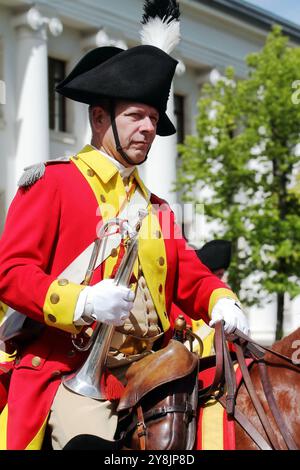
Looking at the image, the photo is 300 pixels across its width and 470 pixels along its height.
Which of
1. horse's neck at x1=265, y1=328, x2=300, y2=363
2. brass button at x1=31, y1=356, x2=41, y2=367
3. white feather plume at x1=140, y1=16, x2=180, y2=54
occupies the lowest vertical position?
brass button at x1=31, y1=356, x2=41, y2=367

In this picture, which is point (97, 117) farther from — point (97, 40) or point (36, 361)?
point (97, 40)

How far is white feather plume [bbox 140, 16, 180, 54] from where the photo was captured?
4.81 m

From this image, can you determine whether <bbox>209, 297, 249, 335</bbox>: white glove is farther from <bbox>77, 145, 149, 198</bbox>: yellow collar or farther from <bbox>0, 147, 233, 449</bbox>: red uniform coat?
<bbox>77, 145, 149, 198</bbox>: yellow collar

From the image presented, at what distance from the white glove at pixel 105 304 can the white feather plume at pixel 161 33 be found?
4.21 ft

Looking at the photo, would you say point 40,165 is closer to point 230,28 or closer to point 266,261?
point 266,261

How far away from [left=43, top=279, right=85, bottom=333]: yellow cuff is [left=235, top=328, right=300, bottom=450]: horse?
2.45 feet

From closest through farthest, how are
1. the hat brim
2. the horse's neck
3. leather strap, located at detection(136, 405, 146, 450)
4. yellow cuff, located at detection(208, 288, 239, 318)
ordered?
1. leather strap, located at detection(136, 405, 146, 450)
2. the horse's neck
3. yellow cuff, located at detection(208, 288, 239, 318)
4. the hat brim

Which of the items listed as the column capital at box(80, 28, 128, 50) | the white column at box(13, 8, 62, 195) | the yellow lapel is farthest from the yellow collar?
the column capital at box(80, 28, 128, 50)

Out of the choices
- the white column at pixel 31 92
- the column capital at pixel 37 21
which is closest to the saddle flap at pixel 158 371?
the white column at pixel 31 92

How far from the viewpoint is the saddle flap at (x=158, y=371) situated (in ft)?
13.6

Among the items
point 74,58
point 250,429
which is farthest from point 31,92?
→ point 250,429

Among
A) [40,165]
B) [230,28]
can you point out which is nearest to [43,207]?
[40,165]

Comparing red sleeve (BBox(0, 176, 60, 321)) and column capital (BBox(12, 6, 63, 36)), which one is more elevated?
column capital (BBox(12, 6, 63, 36))

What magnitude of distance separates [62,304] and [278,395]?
0.95 metres
